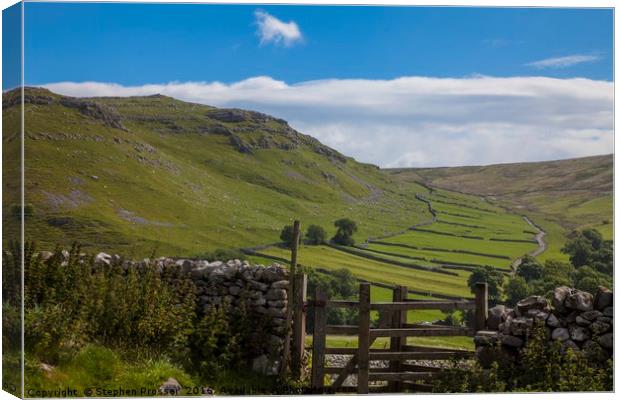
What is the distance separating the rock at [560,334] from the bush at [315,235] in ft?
43.7

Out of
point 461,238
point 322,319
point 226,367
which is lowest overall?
point 226,367

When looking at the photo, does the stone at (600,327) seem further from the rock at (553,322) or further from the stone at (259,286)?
the stone at (259,286)

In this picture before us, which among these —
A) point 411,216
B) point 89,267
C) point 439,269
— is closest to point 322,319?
point 89,267

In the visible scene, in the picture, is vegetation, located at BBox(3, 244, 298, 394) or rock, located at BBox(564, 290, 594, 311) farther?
rock, located at BBox(564, 290, 594, 311)

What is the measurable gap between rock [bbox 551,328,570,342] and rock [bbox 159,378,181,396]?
5.22 metres

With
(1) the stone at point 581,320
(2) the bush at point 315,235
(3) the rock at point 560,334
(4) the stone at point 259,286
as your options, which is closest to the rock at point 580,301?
(1) the stone at point 581,320

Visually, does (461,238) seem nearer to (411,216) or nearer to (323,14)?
(411,216)

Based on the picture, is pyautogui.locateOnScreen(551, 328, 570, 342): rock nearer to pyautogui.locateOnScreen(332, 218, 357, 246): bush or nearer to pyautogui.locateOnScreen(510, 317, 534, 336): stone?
pyautogui.locateOnScreen(510, 317, 534, 336): stone

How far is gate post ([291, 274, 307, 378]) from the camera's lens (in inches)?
522

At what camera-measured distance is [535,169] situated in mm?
23719

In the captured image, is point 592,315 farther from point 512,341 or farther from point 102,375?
point 102,375

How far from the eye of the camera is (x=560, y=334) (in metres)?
11.9

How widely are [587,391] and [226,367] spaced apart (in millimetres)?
5210

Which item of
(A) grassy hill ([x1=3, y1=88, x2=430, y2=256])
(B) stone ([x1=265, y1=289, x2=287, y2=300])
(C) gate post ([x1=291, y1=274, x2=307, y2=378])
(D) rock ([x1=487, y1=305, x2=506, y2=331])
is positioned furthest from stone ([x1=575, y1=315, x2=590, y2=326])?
(A) grassy hill ([x1=3, y1=88, x2=430, y2=256])
